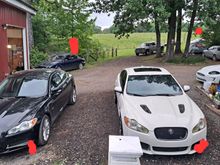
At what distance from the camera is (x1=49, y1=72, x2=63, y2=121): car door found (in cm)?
674

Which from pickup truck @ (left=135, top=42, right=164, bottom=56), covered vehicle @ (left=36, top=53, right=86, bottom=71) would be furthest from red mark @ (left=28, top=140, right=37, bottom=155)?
pickup truck @ (left=135, top=42, right=164, bottom=56)

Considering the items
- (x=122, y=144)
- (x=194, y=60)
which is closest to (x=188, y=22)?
(x=194, y=60)

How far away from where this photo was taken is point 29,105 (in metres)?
6.05

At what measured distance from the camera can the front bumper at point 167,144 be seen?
5.10 meters

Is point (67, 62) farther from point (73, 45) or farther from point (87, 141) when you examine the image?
point (87, 141)

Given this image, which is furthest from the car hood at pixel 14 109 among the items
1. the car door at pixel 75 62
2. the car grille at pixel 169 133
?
the car door at pixel 75 62

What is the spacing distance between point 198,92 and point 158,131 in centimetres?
587

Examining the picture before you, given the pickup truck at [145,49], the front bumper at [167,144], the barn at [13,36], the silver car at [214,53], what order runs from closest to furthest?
the front bumper at [167,144], the barn at [13,36], the silver car at [214,53], the pickup truck at [145,49]

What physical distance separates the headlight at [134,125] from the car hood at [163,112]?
0.07 metres

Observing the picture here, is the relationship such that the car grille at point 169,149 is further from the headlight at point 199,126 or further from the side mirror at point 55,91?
the side mirror at point 55,91

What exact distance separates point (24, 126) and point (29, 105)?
2.22 feet

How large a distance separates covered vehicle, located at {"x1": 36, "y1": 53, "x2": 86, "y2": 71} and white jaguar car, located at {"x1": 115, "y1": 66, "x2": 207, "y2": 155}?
42.1ft

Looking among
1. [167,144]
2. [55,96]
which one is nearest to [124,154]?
[167,144]

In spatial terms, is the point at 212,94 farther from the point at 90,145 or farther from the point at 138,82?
the point at 90,145
